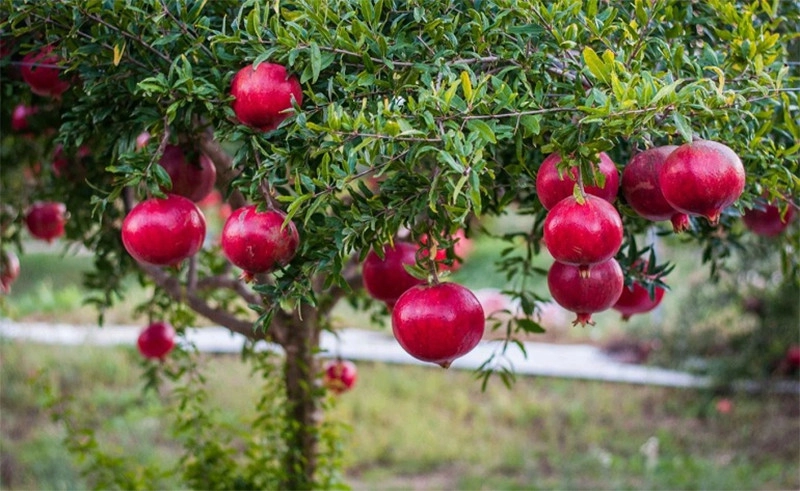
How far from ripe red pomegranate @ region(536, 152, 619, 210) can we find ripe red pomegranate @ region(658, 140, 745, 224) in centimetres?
8

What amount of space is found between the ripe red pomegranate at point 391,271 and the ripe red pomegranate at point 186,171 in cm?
35

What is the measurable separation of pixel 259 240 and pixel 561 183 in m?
0.44

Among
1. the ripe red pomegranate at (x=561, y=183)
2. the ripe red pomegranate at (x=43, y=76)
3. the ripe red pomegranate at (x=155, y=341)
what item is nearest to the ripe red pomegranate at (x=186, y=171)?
the ripe red pomegranate at (x=43, y=76)

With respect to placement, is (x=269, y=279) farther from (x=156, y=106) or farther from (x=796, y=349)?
(x=796, y=349)

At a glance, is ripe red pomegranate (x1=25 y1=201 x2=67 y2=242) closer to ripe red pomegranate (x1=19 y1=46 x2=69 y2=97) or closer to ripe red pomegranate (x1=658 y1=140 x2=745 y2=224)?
ripe red pomegranate (x1=19 y1=46 x2=69 y2=97)

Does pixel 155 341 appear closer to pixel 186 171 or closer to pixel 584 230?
pixel 186 171

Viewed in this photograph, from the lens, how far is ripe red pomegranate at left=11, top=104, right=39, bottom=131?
2.15 meters

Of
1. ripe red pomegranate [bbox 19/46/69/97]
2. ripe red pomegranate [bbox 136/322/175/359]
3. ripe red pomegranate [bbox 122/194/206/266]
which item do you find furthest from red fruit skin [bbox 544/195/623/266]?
ripe red pomegranate [bbox 136/322/175/359]

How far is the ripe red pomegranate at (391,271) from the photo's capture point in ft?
4.95

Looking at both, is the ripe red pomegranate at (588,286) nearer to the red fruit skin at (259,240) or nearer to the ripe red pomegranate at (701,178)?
the ripe red pomegranate at (701,178)

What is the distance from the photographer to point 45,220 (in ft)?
8.07

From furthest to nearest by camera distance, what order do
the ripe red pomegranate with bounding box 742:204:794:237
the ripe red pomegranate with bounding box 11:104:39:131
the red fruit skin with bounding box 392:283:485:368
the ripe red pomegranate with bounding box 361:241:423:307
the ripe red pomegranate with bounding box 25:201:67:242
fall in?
1. the ripe red pomegranate with bounding box 25:201:67:242
2. the ripe red pomegranate with bounding box 11:104:39:131
3. the ripe red pomegranate with bounding box 742:204:794:237
4. the ripe red pomegranate with bounding box 361:241:423:307
5. the red fruit skin with bounding box 392:283:485:368

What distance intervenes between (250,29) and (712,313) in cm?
471

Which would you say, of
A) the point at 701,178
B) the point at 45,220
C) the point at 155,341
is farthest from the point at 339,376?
the point at 701,178
